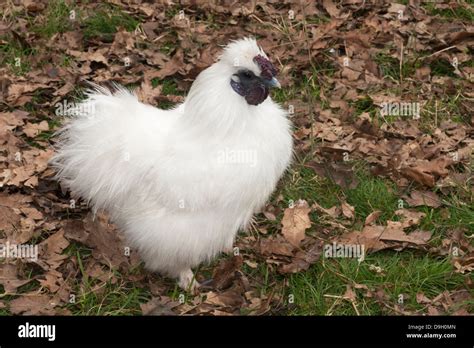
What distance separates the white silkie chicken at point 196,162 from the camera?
4.49 metres

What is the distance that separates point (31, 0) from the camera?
781 centimetres

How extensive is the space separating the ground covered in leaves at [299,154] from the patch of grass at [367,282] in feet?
0.03

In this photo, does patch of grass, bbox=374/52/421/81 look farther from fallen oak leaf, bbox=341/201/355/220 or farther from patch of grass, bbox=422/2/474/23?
fallen oak leaf, bbox=341/201/355/220

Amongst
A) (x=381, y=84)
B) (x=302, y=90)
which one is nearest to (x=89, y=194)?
(x=302, y=90)

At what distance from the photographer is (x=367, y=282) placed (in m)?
4.89

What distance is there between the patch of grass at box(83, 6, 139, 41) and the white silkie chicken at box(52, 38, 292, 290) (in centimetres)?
287

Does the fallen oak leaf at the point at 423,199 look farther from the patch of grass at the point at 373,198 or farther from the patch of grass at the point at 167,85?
the patch of grass at the point at 167,85

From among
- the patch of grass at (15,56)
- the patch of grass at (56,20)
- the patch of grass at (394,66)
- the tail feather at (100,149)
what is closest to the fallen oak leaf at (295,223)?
the tail feather at (100,149)

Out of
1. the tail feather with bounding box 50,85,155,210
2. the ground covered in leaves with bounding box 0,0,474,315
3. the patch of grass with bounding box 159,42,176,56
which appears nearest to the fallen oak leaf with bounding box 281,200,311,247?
the ground covered in leaves with bounding box 0,0,474,315

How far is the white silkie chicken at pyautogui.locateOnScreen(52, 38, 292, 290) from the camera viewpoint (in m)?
4.49

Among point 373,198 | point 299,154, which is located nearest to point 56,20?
point 299,154

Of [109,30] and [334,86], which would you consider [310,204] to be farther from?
[109,30]

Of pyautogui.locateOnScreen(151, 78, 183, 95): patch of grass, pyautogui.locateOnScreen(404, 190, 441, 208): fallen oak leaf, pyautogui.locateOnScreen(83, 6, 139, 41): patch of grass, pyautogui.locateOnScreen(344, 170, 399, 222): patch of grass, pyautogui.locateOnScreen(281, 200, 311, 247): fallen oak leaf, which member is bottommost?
pyautogui.locateOnScreen(281, 200, 311, 247): fallen oak leaf
